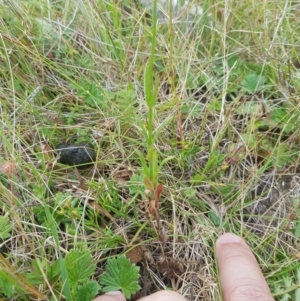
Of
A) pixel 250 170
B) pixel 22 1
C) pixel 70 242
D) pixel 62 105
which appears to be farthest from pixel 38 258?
pixel 22 1

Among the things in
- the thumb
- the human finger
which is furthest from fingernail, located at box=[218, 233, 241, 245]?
the human finger

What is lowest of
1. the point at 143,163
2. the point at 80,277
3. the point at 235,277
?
the point at 235,277

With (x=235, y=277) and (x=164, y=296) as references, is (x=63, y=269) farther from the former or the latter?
(x=235, y=277)

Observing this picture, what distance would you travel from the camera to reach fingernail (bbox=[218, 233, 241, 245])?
1.39 metres

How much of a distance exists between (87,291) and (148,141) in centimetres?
42

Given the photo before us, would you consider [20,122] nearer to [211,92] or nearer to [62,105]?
[62,105]

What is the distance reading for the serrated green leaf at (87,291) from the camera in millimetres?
1259

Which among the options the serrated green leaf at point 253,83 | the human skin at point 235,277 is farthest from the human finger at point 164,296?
the serrated green leaf at point 253,83

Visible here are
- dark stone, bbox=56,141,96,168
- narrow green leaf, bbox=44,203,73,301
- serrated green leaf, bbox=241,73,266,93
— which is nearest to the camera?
narrow green leaf, bbox=44,203,73,301

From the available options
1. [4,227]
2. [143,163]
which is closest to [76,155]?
[4,227]

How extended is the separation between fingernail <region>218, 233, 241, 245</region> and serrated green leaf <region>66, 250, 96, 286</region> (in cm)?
38

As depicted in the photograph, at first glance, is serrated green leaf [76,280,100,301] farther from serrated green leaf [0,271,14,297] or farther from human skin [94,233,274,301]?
serrated green leaf [0,271,14,297]

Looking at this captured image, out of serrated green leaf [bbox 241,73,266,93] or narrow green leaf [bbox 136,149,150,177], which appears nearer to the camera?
narrow green leaf [bbox 136,149,150,177]

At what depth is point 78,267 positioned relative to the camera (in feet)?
4.16
